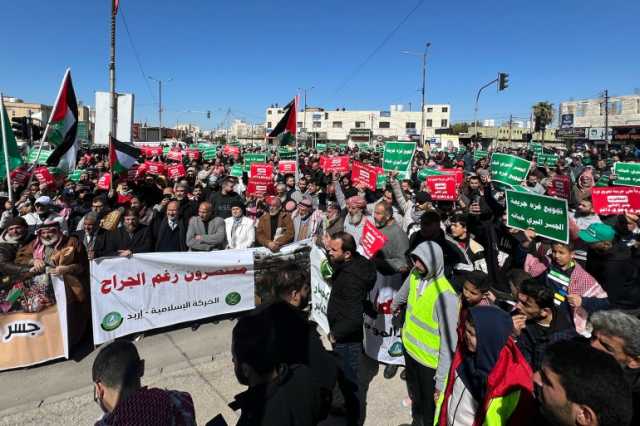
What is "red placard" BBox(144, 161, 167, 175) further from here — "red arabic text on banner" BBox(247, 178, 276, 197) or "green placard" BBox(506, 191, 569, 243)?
"green placard" BBox(506, 191, 569, 243)

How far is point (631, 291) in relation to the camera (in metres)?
4.00

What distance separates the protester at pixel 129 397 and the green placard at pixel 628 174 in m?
9.62

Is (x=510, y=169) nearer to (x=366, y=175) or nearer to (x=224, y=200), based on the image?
(x=366, y=175)

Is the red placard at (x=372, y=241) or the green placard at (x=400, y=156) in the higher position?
the green placard at (x=400, y=156)

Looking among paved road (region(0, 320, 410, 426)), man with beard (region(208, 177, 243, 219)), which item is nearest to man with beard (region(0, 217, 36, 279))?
paved road (region(0, 320, 410, 426))

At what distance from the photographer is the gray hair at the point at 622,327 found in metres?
2.19

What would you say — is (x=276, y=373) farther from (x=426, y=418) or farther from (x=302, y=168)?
(x=302, y=168)

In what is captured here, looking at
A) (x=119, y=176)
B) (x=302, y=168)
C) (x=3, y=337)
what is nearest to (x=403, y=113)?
(x=302, y=168)

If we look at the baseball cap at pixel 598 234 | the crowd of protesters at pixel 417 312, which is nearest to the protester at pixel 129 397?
the crowd of protesters at pixel 417 312

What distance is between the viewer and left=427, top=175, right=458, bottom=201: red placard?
7.62 meters

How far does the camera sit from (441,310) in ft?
10.2

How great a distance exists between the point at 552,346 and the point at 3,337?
5051mm

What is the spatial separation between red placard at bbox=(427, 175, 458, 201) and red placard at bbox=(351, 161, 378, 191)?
134cm

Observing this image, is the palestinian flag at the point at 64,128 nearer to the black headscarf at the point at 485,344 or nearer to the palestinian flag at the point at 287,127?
the palestinian flag at the point at 287,127
